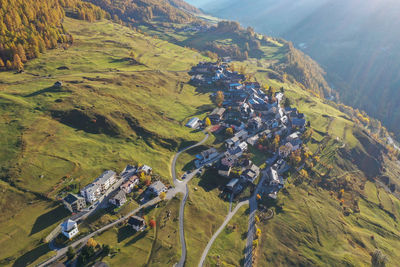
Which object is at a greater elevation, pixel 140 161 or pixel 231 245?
pixel 140 161

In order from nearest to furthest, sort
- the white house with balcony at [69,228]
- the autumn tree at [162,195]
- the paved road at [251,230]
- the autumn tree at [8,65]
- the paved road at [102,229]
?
the paved road at [102,229], the white house with balcony at [69,228], the paved road at [251,230], the autumn tree at [162,195], the autumn tree at [8,65]

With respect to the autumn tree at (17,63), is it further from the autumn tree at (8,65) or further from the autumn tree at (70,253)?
the autumn tree at (70,253)

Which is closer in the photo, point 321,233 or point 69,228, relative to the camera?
point 69,228

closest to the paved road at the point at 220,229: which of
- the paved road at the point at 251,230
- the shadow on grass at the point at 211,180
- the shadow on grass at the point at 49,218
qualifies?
the paved road at the point at 251,230

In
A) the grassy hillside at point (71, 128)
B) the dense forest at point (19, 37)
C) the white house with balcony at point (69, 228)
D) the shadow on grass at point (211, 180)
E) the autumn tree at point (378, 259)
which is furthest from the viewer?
the dense forest at point (19, 37)

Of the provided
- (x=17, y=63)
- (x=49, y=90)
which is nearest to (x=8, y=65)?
(x=17, y=63)

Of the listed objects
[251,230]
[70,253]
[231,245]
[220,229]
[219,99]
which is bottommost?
[251,230]

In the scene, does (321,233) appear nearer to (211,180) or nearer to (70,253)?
(211,180)
